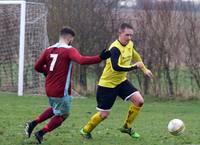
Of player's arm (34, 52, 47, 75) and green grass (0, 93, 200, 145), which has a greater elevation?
player's arm (34, 52, 47, 75)

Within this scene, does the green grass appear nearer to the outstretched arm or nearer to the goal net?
the goal net

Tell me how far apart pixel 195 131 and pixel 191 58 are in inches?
377

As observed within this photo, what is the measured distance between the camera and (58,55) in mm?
9305

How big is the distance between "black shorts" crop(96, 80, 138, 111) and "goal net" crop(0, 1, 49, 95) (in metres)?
10.3

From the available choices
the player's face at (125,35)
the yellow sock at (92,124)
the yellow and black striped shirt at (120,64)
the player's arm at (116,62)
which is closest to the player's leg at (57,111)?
the yellow sock at (92,124)

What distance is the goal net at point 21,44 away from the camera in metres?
20.9

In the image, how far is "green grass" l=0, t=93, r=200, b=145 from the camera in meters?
9.95

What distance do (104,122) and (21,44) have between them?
784 cm

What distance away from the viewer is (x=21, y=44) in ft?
67.6

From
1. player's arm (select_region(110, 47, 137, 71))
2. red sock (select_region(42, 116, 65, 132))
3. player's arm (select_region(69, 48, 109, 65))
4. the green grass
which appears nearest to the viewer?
player's arm (select_region(69, 48, 109, 65))

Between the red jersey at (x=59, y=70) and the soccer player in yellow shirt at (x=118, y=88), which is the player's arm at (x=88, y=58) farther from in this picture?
the soccer player in yellow shirt at (x=118, y=88)

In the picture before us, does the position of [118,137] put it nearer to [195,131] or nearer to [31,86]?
[195,131]

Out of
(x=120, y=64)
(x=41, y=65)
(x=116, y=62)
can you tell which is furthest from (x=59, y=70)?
(x=120, y=64)

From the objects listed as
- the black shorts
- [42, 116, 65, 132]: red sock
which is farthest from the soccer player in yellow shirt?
[42, 116, 65, 132]: red sock
